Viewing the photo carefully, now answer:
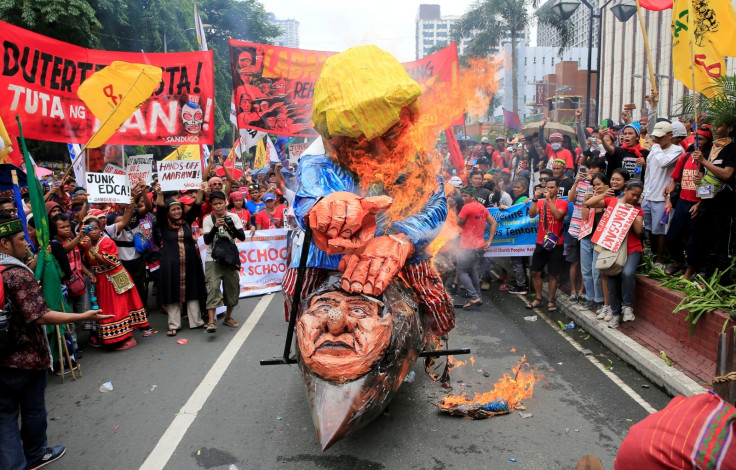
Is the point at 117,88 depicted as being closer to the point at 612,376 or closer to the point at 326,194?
the point at 326,194

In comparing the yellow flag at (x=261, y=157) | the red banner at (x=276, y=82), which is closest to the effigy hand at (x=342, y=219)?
the red banner at (x=276, y=82)

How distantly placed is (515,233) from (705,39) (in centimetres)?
395

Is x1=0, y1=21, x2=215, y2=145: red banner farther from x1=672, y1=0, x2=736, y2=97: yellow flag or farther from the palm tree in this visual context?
the palm tree

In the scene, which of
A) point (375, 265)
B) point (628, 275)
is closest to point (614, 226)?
point (628, 275)

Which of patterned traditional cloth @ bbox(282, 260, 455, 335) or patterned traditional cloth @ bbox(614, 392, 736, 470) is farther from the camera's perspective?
patterned traditional cloth @ bbox(282, 260, 455, 335)

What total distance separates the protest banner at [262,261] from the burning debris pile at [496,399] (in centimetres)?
510

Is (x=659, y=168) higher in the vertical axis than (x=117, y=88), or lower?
lower

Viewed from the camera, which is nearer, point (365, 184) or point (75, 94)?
point (365, 184)

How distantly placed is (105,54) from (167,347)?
468 centimetres

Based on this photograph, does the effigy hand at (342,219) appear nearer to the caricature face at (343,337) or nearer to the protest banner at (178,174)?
the caricature face at (343,337)

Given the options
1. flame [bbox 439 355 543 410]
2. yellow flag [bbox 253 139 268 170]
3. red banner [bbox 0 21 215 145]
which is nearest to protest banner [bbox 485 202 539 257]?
flame [bbox 439 355 543 410]

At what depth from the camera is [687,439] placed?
1.52 meters

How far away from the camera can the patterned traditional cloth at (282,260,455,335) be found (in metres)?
4.05

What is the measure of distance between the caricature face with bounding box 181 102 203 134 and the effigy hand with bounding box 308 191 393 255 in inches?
247
